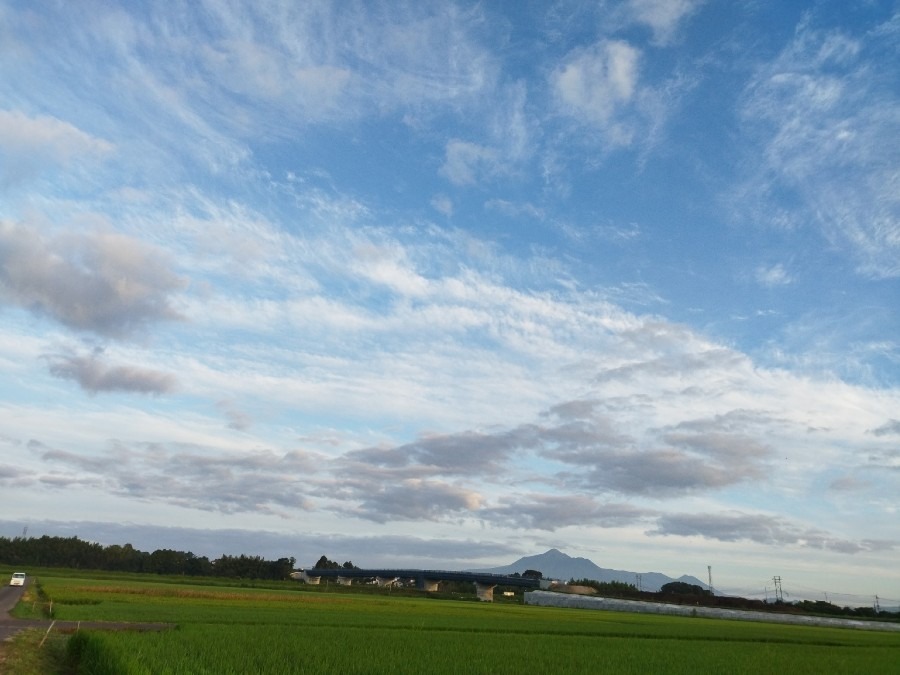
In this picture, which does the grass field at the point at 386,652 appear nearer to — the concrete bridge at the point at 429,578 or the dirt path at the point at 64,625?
the dirt path at the point at 64,625

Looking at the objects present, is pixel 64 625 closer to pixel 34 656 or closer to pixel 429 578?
pixel 34 656

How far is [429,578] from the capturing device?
155625mm

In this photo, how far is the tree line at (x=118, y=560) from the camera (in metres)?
162

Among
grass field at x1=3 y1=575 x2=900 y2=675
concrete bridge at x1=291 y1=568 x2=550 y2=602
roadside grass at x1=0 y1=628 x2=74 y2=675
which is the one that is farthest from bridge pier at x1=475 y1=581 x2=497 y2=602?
roadside grass at x1=0 y1=628 x2=74 y2=675

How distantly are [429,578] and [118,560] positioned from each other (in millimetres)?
76115

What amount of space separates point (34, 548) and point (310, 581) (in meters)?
65.8

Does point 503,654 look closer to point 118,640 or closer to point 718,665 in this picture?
point 718,665

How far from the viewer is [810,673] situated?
23594 millimetres

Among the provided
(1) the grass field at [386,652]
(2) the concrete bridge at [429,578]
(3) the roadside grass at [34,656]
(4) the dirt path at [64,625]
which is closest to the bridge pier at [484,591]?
(2) the concrete bridge at [429,578]

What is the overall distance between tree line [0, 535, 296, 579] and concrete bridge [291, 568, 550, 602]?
14771 mm

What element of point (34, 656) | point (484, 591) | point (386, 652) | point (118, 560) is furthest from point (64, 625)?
point (118, 560)

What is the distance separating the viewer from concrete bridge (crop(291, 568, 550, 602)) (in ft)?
453

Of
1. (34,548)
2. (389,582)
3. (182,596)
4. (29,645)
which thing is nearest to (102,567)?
(34,548)

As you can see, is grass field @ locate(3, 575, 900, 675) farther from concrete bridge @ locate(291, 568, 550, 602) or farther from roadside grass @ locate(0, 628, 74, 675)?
concrete bridge @ locate(291, 568, 550, 602)
